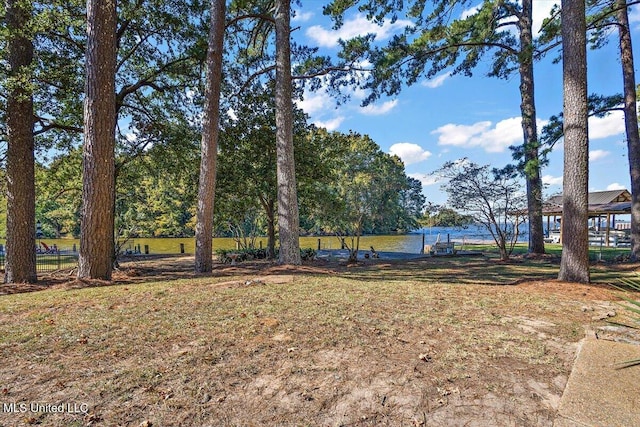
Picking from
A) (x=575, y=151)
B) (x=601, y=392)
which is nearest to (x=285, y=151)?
(x=575, y=151)

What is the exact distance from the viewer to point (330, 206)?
13.2 m

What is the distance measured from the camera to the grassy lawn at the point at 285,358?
5.69 ft

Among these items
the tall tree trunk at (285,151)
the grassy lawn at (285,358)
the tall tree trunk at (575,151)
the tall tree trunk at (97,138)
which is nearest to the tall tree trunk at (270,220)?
the tall tree trunk at (285,151)

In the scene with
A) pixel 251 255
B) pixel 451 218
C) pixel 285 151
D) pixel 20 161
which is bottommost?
pixel 251 255

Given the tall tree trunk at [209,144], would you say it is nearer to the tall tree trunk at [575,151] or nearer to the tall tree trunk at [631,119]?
the tall tree trunk at [575,151]

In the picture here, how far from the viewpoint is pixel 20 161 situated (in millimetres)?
7031

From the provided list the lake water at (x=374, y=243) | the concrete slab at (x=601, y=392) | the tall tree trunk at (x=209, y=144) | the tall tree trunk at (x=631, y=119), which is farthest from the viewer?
the lake water at (x=374, y=243)

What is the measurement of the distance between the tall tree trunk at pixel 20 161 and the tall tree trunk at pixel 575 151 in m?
10.7

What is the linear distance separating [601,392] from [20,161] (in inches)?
398

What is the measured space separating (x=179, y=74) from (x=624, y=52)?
47.1 feet

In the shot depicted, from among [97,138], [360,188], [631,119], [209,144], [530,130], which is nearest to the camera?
[97,138]

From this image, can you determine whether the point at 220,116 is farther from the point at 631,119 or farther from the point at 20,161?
the point at 631,119

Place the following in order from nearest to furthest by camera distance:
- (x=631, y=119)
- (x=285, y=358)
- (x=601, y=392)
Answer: (x=601, y=392), (x=285, y=358), (x=631, y=119)

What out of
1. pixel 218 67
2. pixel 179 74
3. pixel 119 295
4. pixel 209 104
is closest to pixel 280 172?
pixel 209 104
